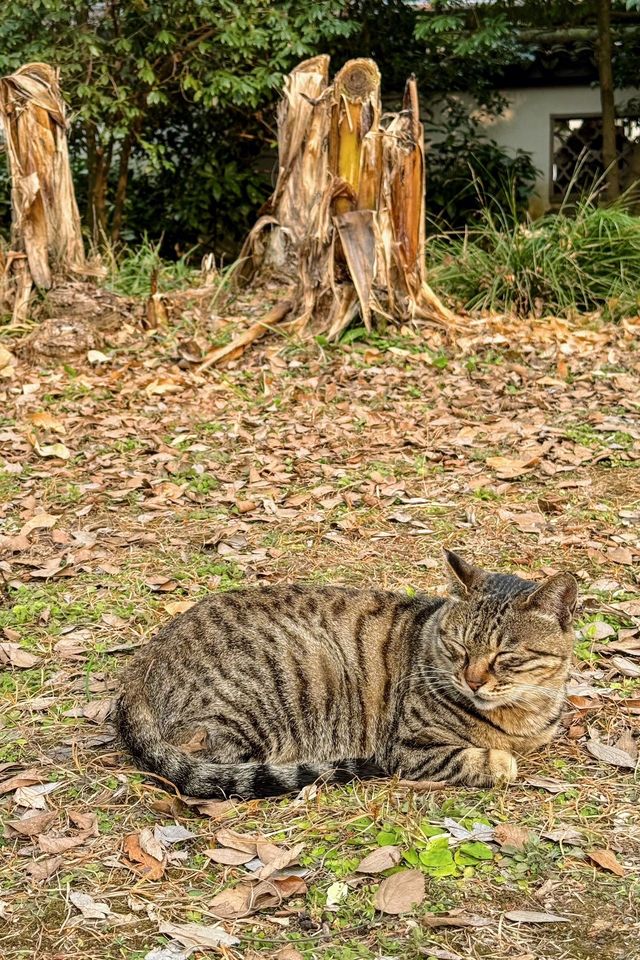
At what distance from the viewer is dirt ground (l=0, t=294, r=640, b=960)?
2.80m

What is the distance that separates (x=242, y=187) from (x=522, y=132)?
4.17 m

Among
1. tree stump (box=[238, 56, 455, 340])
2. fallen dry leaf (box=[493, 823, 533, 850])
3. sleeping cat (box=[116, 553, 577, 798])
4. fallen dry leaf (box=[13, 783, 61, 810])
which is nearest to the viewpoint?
fallen dry leaf (box=[493, 823, 533, 850])

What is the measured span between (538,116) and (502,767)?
12.7m

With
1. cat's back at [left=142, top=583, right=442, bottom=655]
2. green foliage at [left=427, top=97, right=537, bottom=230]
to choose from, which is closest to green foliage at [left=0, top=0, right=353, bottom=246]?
green foliage at [left=427, top=97, right=537, bottom=230]

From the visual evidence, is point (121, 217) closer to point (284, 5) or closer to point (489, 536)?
point (284, 5)

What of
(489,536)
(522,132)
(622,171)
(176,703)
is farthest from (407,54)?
(176,703)

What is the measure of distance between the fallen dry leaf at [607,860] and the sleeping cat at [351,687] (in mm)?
428

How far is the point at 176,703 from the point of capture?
3.60 m

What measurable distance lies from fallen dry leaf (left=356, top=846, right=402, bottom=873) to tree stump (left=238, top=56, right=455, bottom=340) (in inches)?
217

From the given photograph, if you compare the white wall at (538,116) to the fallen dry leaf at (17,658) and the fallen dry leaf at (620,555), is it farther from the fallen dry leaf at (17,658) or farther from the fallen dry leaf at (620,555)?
the fallen dry leaf at (17,658)

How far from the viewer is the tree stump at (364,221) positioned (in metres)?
8.02

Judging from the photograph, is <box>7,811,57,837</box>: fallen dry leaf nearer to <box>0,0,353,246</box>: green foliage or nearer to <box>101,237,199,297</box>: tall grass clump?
<box>101,237,199,297</box>: tall grass clump

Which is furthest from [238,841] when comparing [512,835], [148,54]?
[148,54]

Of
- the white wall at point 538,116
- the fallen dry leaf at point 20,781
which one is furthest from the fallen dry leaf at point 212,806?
the white wall at point 538,116
